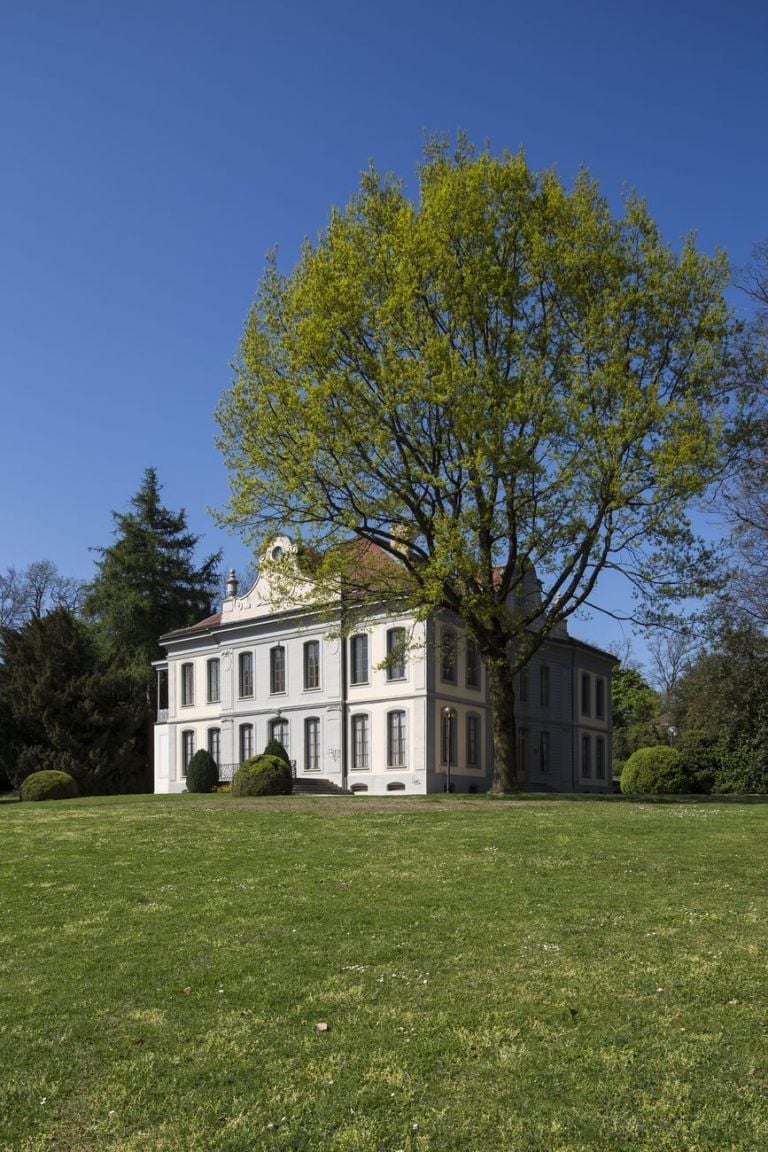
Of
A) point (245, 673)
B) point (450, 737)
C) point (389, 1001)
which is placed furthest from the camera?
point (245, 673)

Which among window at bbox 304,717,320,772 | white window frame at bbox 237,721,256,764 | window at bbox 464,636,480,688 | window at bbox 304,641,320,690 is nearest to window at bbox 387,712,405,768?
window at bbox 464,636,480,688

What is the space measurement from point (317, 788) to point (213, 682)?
10542 mm

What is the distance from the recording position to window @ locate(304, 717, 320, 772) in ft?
130

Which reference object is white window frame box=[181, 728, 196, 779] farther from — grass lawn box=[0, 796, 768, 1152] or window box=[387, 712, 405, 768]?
grass lawn box=[0, 796, 768, 1152]

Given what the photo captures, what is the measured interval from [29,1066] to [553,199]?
71.6 ft

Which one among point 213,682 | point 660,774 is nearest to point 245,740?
point 213,682

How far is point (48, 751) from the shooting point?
4581cm

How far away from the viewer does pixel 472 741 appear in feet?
123

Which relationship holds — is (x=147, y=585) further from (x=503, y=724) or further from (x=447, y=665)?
(x=503, y=724)

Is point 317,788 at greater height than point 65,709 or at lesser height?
lesser

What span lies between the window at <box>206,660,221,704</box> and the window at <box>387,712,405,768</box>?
Result: 36.2 ft

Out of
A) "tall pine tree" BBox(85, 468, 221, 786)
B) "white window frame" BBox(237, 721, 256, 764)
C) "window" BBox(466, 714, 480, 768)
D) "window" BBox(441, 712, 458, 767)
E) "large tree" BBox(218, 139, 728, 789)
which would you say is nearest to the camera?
"large tree" BBox(218, 139, 728, 789)

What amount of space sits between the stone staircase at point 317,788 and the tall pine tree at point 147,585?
22.0 m

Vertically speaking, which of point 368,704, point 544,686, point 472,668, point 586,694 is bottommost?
point 368,704
